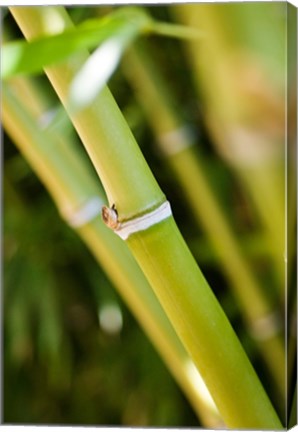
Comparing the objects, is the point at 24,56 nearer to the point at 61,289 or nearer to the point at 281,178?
the point at 281,178

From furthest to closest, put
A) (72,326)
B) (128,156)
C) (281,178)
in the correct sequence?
(72,326) → (281,178) → (128,156)

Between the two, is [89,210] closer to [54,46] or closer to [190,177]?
[190,177]

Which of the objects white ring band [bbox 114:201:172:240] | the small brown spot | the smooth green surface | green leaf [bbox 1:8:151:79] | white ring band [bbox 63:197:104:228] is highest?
green leaf [bbox 1:8:151:79]

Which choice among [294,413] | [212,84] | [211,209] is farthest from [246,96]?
[294,413]

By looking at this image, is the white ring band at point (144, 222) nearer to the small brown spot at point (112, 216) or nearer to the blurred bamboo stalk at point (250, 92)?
the small brown spot at point (112, 216)

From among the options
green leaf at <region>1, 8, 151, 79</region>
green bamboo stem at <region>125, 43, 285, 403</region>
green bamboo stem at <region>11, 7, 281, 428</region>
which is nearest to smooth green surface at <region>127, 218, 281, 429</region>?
green bamboo stem at <region>11, 7, 281, 428</region>

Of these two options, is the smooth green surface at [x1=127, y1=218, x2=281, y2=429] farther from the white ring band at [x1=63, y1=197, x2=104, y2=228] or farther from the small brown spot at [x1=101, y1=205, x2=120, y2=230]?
the white ring band at [x1=63, y1=197, x2=104, y2=228]

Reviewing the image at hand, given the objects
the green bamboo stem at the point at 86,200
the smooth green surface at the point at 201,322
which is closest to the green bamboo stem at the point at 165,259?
the smooth green surface at the point at 201,322
